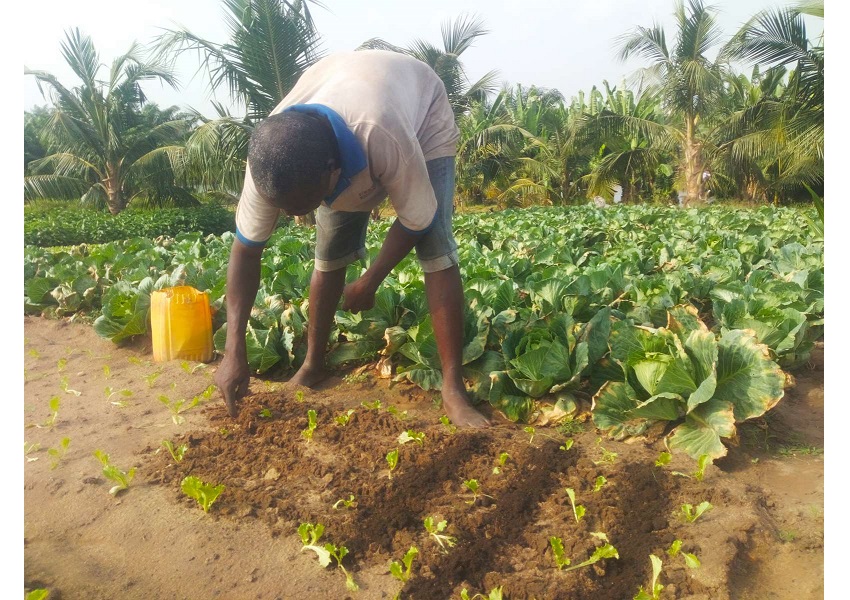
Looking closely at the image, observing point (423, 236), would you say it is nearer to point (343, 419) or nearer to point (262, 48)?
point (343, 419)

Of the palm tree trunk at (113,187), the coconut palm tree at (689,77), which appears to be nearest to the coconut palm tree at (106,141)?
the palm tree trunk at (113,187)

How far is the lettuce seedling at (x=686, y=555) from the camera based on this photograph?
1694mm

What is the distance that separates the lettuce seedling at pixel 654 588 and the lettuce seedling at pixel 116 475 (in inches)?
64.4

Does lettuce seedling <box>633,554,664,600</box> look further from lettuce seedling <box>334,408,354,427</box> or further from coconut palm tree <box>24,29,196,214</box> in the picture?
coconut palm tree <box>24,29,196,214</box>

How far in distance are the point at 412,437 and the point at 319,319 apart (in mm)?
919

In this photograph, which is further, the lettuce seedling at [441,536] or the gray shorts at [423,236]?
the gray shorts at [423,236]

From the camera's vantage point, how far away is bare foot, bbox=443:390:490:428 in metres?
2.61

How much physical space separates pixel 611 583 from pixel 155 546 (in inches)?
50.5

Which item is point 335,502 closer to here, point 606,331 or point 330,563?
point 330,563

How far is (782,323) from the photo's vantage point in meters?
2.83

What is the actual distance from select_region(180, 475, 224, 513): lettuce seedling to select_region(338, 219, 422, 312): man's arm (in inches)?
37.3

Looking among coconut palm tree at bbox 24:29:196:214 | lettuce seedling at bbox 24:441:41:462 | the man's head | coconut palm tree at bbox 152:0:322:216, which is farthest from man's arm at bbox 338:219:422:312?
coconut palm tree at bbox 24:29:196:214

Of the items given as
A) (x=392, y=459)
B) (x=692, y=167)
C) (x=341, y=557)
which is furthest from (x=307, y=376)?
(x=692, y=167)

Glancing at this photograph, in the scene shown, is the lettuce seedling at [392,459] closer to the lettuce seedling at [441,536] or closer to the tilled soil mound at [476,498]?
the tilled soil mound at [476,498]
